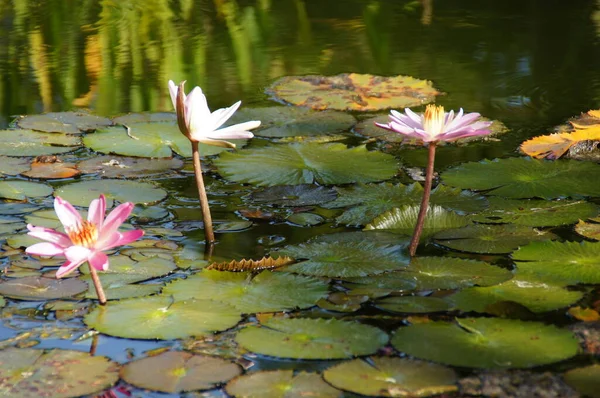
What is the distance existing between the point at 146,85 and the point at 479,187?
1.88 meters

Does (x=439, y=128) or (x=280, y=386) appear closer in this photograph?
(x=280, y=386)

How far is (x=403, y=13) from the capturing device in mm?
5527

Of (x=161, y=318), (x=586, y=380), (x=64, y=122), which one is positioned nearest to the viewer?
(x=586, y=380)

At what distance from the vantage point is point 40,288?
1847mm

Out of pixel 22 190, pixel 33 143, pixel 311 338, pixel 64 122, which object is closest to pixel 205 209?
pixel 311 338

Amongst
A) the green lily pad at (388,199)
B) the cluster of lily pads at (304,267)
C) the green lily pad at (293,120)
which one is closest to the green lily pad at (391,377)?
the cluster of lily pads at (304,267)

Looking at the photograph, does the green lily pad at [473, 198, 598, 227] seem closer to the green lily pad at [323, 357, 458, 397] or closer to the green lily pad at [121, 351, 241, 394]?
the green lily pad at [323, 357, 458, 397]

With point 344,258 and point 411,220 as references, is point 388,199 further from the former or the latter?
point 344,258

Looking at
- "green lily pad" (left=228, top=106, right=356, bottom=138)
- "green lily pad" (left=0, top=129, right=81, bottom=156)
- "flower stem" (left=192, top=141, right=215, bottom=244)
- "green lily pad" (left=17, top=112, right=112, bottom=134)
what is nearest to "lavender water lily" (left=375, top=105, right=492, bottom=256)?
"flower stem" (left=192, top=141, right=215, bottom=244)

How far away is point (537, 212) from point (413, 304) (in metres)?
0.67

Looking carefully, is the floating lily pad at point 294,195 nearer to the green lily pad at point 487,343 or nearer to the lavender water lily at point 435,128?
the lavender water lily at point 435,128

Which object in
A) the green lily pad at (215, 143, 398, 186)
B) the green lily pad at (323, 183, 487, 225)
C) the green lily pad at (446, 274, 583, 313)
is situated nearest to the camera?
the green lily pad at (446, 274, 583, 313)

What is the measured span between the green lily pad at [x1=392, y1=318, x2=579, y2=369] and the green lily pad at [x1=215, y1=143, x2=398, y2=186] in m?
0.98

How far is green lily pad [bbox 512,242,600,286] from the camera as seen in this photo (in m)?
1.83
